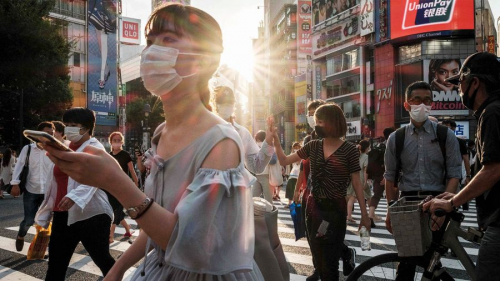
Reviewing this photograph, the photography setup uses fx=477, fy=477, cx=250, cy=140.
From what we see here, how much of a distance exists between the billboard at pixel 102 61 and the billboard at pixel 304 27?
22202 mm

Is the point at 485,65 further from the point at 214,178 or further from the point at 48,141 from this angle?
the point at 48,141

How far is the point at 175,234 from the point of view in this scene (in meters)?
1.33

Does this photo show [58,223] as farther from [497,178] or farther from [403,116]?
[403,116]

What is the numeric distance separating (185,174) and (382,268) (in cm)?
249

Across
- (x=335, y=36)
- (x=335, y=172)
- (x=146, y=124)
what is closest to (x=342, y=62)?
(x=335, y=36)

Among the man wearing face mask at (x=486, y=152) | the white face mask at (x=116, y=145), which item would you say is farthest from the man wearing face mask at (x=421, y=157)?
the white face mask at (x=116, y=145)

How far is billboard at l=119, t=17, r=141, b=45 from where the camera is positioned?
92.6m

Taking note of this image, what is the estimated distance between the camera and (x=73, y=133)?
3.96m

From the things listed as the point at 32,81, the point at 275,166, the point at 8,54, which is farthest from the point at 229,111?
the point at 32,81

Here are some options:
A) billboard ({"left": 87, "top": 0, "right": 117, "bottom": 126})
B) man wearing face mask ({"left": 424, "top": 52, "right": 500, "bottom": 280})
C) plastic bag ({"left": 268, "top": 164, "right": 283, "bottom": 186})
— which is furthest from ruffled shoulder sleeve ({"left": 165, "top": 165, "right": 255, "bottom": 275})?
billboard ({"left": 87, "top": 0, "right": 117, "bottom": 126})

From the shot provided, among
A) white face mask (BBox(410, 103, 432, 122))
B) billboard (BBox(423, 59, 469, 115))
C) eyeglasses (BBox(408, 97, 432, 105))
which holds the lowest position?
white face mask (BBox(410, 103, 432, 122))

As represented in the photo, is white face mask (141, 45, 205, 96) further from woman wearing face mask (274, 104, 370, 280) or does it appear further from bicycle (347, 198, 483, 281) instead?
woman wearing face mask (274, 104, 370, 280)

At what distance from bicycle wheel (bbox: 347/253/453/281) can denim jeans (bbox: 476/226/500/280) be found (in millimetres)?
758

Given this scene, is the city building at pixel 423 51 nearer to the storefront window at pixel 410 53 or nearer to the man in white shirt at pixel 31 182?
the storefront window at pixel 410 53
